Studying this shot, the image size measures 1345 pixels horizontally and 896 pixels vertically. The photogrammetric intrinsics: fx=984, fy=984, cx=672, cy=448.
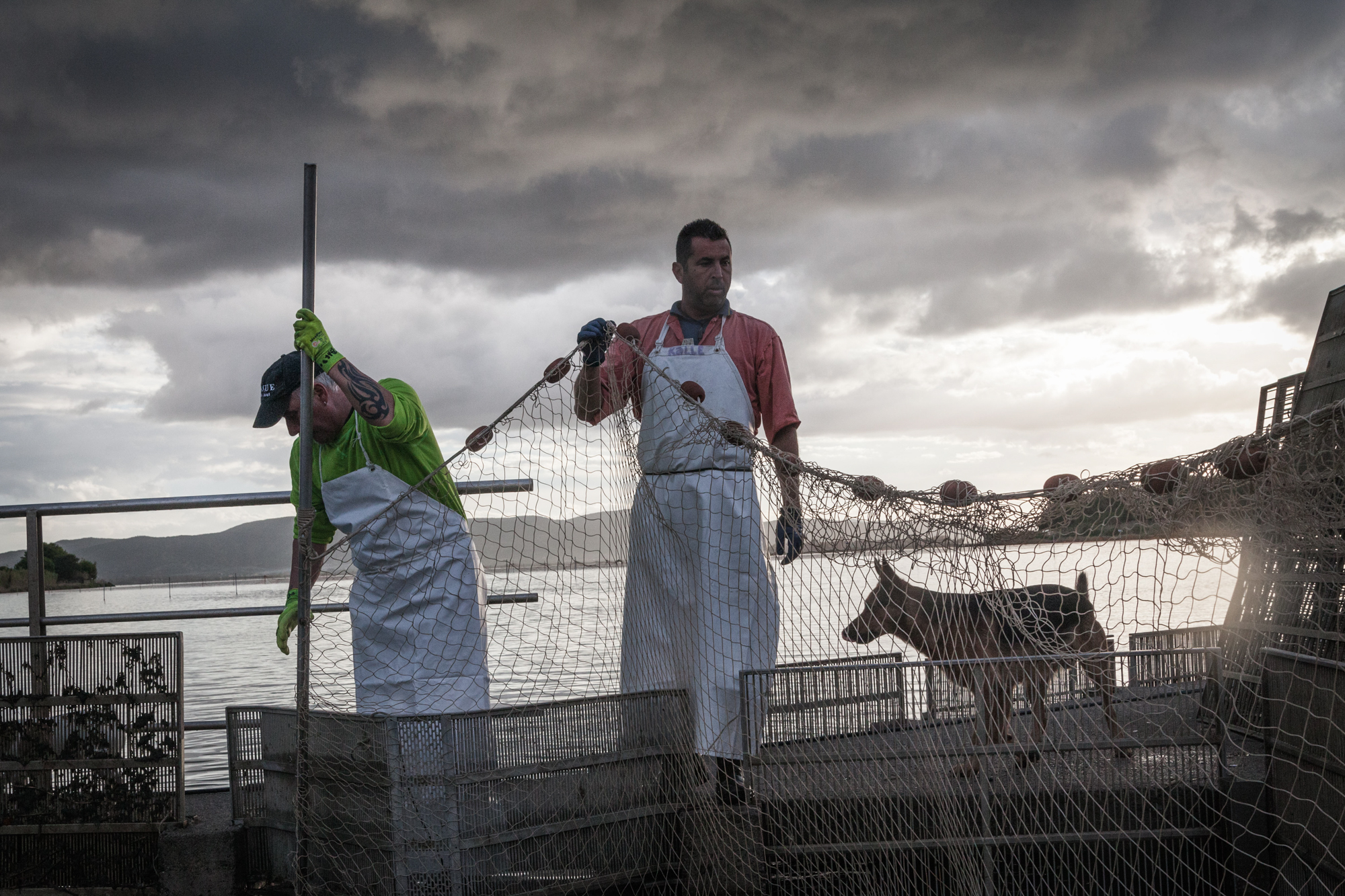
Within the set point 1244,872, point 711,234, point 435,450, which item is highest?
point 711,234

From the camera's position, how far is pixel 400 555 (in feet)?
11.2

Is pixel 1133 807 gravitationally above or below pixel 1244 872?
above

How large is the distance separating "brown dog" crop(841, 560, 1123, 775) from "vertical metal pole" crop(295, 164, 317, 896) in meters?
1.86

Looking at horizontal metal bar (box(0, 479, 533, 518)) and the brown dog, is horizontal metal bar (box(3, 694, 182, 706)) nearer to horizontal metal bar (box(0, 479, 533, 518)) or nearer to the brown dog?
horizontal metal bar (box(0, 479, 533, 518))

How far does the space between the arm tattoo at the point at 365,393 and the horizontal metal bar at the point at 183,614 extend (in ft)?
3.46

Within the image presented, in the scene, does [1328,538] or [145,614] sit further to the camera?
[145,614]

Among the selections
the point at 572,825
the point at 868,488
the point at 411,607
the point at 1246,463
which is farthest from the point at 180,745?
the point at 1246,463

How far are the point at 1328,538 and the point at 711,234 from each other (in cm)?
221

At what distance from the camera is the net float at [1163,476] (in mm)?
2607

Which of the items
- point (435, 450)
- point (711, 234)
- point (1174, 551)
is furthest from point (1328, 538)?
point (435, 450)

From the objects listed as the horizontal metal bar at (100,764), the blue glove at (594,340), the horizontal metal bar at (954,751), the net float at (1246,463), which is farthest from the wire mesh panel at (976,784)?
the horizontal metal bar at (100,764)

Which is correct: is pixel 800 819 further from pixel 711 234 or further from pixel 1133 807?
pixel 711 234

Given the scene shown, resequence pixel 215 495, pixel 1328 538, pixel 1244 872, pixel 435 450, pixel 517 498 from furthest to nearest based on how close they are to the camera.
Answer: pixel 215 495
pixel 517 498
pixel 1244 872
pixel 435 450
pixel 1328 538

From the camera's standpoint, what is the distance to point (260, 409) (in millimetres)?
3598
